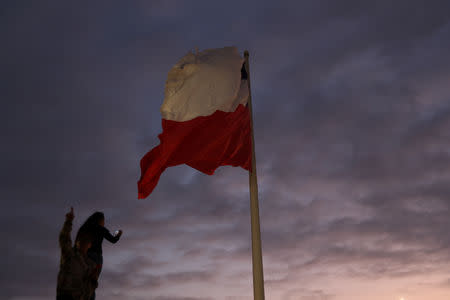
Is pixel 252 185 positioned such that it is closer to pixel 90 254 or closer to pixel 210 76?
pixel 210 76

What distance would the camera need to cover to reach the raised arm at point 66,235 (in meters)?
7.90

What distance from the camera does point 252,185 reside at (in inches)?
481

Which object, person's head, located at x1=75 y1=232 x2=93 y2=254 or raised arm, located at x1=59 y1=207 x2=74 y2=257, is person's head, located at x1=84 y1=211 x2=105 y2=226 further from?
raised arm, located at x1=59 y1=207 x2=74 y2=257

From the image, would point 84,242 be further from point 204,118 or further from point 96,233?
point 204,118

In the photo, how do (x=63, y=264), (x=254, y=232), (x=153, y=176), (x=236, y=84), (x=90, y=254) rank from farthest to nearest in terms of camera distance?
(x=236, y=84) < (x=153, y=176) < (x=254, y=232) < (x=90, y=254) < (x=63, y=264)

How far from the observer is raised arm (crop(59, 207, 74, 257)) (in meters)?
7.90

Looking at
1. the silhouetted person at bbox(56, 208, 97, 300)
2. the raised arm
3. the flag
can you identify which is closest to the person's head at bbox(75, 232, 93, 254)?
the silhouetted person at bbox(56, 208, 97, 300)

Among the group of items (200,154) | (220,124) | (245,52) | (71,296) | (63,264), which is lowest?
(71,296)

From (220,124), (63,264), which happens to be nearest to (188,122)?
(220,124)

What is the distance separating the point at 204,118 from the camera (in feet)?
43.7

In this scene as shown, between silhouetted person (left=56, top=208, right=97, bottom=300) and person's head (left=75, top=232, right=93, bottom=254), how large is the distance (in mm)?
450

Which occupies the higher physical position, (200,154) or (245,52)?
(245,52)

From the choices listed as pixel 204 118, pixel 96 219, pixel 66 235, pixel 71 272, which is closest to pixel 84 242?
pixel 96 219

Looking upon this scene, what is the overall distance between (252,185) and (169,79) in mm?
4193
